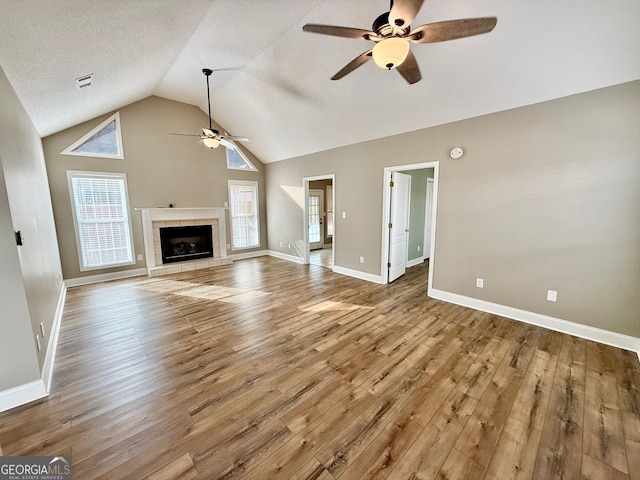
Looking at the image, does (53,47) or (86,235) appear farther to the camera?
(86,235)

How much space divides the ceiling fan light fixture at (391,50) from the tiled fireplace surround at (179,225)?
529 centimetres

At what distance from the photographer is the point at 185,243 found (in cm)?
600

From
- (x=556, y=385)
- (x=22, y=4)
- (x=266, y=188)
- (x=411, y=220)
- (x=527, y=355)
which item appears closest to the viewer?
(x=22, y=4)

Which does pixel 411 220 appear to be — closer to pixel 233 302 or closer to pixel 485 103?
pixel 485 103

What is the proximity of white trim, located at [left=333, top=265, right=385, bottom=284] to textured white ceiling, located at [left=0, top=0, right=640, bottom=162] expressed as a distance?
256cm

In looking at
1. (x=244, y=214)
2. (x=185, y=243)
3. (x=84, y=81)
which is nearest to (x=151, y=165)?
(x=185, y=243)

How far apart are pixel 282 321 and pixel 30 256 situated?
2488 mm

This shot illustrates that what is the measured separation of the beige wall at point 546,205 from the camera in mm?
2525

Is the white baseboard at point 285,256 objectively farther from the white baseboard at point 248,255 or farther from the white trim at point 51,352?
the white trim at point 51,352

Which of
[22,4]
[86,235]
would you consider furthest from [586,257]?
[86,235]

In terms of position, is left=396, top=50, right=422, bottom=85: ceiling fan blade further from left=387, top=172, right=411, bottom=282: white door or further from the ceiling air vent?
the ceiling air vent

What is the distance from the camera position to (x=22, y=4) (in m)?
1.55

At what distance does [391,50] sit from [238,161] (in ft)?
18.6

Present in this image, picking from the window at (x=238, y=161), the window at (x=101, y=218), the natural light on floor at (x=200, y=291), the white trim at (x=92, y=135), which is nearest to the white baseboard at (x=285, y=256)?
the natural light on floor at (x=200, y=291)
